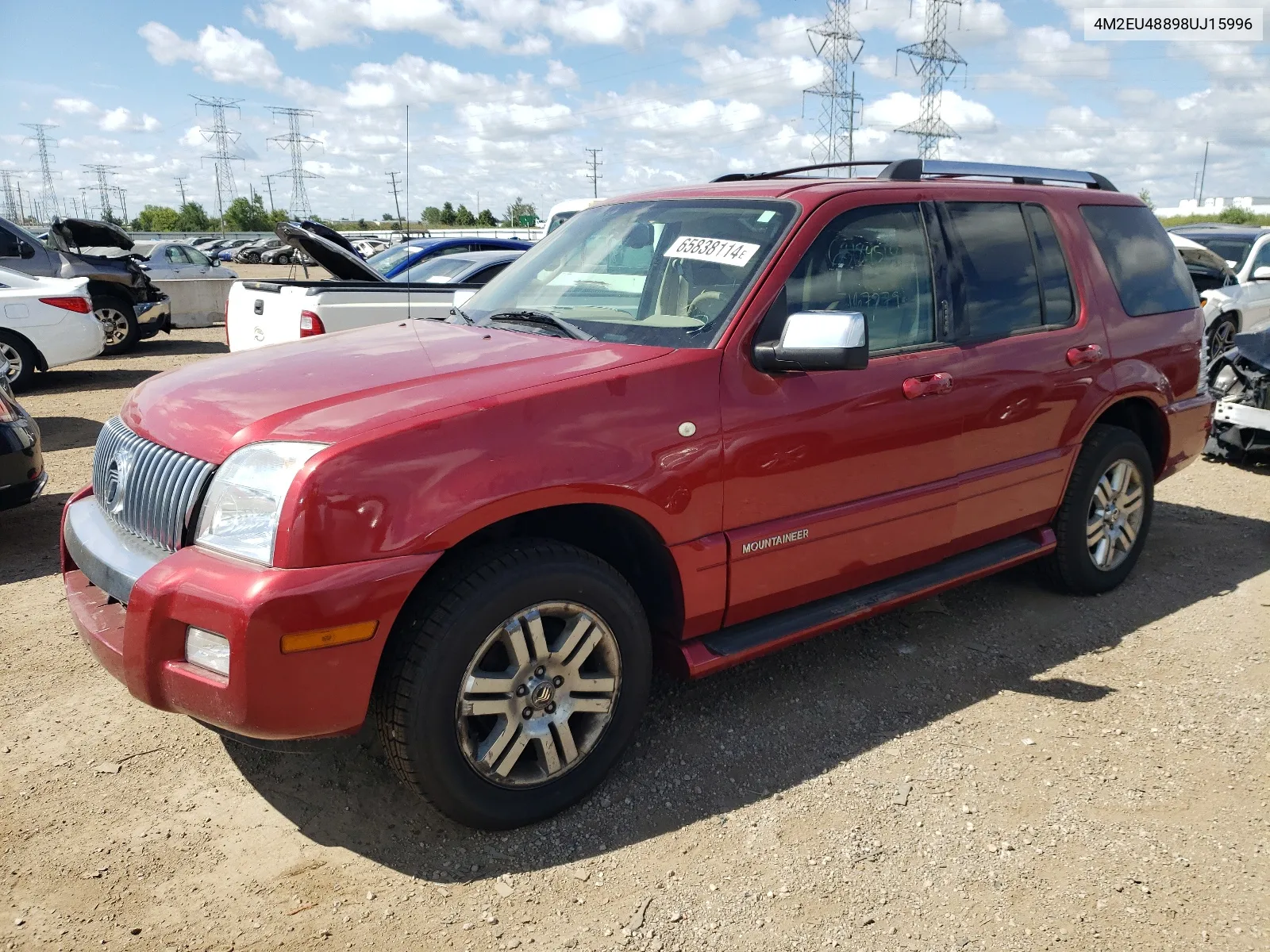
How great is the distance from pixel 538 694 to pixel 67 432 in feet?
24.9

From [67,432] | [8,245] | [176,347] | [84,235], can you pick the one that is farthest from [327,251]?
[176,347]

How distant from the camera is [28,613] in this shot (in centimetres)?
445

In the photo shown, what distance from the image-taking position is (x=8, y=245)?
39.1ft

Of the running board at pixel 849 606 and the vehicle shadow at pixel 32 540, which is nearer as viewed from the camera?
the running board at pixel 849 606

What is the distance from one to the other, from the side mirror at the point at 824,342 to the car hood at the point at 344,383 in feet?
1.27

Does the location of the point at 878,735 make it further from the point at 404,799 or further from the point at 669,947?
the point at 404,799

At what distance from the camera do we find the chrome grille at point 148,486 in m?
2.66

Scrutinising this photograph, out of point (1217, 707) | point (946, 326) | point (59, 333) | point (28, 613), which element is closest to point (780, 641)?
point (946, 326)

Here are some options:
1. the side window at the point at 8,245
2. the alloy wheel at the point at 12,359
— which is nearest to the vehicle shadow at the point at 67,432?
the alloy wheel at the point at 12,359

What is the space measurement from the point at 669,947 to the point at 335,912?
90 centimetres

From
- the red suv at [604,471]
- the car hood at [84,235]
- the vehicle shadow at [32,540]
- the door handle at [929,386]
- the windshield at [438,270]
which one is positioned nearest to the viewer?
the red suv at [604,471]

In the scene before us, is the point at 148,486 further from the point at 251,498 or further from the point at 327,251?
the point at 327,251

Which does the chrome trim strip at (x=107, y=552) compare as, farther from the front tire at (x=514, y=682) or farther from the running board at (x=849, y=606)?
the running board at (x=849, y=606)

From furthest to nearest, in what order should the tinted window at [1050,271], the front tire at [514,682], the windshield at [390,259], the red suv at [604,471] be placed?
the windshield at [390,259] < the tinted window at [1050,271] < the front tire at [514,682] < the red suv at [604,471]
